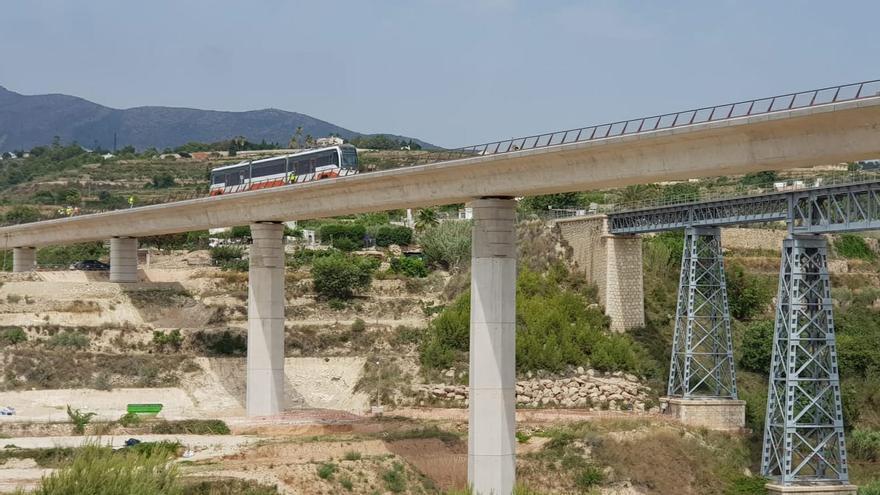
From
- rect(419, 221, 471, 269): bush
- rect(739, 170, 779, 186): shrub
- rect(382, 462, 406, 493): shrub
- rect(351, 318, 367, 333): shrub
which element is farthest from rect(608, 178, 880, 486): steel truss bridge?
rect(739, 170, 779, 186): shrub

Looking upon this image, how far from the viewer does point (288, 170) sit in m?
83.1

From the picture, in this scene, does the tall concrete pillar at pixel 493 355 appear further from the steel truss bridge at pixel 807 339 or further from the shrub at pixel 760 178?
the shrub at pixel 760 178

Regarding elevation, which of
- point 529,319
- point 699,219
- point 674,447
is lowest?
point 674,447

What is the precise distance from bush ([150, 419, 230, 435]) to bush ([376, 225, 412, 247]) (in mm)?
52973

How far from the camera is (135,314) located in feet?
296

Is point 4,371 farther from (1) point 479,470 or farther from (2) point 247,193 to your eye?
(1) point 479,470

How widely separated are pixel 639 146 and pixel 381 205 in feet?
55.2

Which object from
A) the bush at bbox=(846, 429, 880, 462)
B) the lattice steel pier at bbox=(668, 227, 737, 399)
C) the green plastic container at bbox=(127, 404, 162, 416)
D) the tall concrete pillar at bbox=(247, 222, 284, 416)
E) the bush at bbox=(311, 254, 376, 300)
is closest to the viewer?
the bush at bbox=(846, 429, 880, 462)

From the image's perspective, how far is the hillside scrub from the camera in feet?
247

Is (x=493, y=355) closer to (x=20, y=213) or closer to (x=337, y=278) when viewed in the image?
(x=337, y=278)

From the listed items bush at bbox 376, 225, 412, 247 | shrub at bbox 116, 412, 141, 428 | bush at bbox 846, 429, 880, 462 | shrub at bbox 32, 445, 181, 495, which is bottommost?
bush at bbox 846, 429, 880, 462

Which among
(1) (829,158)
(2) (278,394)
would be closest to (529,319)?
(2) (278,394)

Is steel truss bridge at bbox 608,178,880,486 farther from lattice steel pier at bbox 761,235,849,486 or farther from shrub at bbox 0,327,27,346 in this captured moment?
shrub at bbox 0,327,27,346

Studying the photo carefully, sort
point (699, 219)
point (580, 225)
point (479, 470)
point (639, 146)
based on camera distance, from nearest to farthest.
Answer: point (639, 146)
point (479, 470)
point (699, 219)
point (580, 225)
